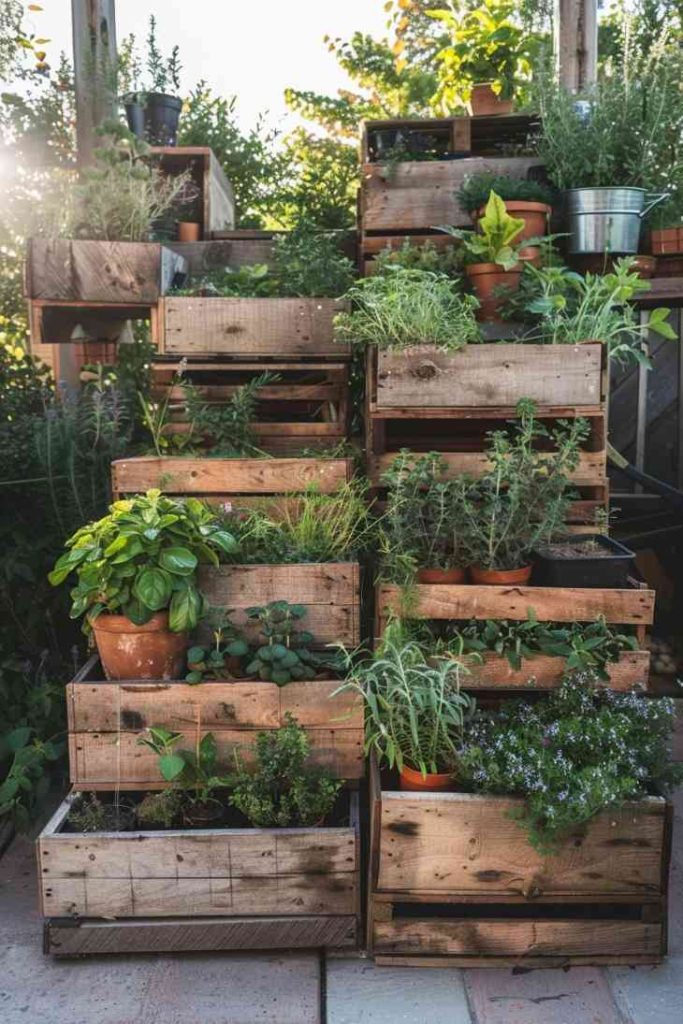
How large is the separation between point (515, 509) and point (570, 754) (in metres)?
0.73

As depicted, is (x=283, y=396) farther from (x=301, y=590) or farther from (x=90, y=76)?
(x=90, y=76)

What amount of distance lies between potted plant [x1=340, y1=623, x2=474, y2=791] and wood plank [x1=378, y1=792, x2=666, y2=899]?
0.13 meters

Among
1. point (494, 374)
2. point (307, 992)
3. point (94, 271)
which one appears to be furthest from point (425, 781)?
point (94, 271)

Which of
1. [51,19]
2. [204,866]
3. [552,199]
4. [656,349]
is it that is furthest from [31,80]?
[204,866]

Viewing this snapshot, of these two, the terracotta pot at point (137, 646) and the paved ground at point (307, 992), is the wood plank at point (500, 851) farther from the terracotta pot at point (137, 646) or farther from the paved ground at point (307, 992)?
the terracotta pot at point (137, 646)

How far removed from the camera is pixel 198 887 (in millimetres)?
2717

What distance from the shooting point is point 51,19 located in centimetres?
594

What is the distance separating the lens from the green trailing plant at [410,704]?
2756 millimetres

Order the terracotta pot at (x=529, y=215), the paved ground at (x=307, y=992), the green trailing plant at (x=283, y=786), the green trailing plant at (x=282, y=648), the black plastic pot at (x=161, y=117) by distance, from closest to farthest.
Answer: the paved ground at (x=307, y=992) → the green trailing plant at (x=283, y=786) → the green trailing plant at (x=282, y=648) → the terracotta pot at (x=529, y=215) → the black plastic pot at (x=161, y=117)

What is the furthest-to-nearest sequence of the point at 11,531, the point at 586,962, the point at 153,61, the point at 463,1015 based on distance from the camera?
1. the point at 153,61
2. the point at 11,531
3. the point at 586,962
4. the point at 463,1015

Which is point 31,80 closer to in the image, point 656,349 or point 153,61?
point 153,61

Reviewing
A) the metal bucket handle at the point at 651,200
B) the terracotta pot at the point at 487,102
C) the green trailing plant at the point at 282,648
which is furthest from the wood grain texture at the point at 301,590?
the terracotta pot at the point at 487,102

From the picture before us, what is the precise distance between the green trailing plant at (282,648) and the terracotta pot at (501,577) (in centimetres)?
54

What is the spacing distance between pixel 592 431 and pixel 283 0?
5061 mm
